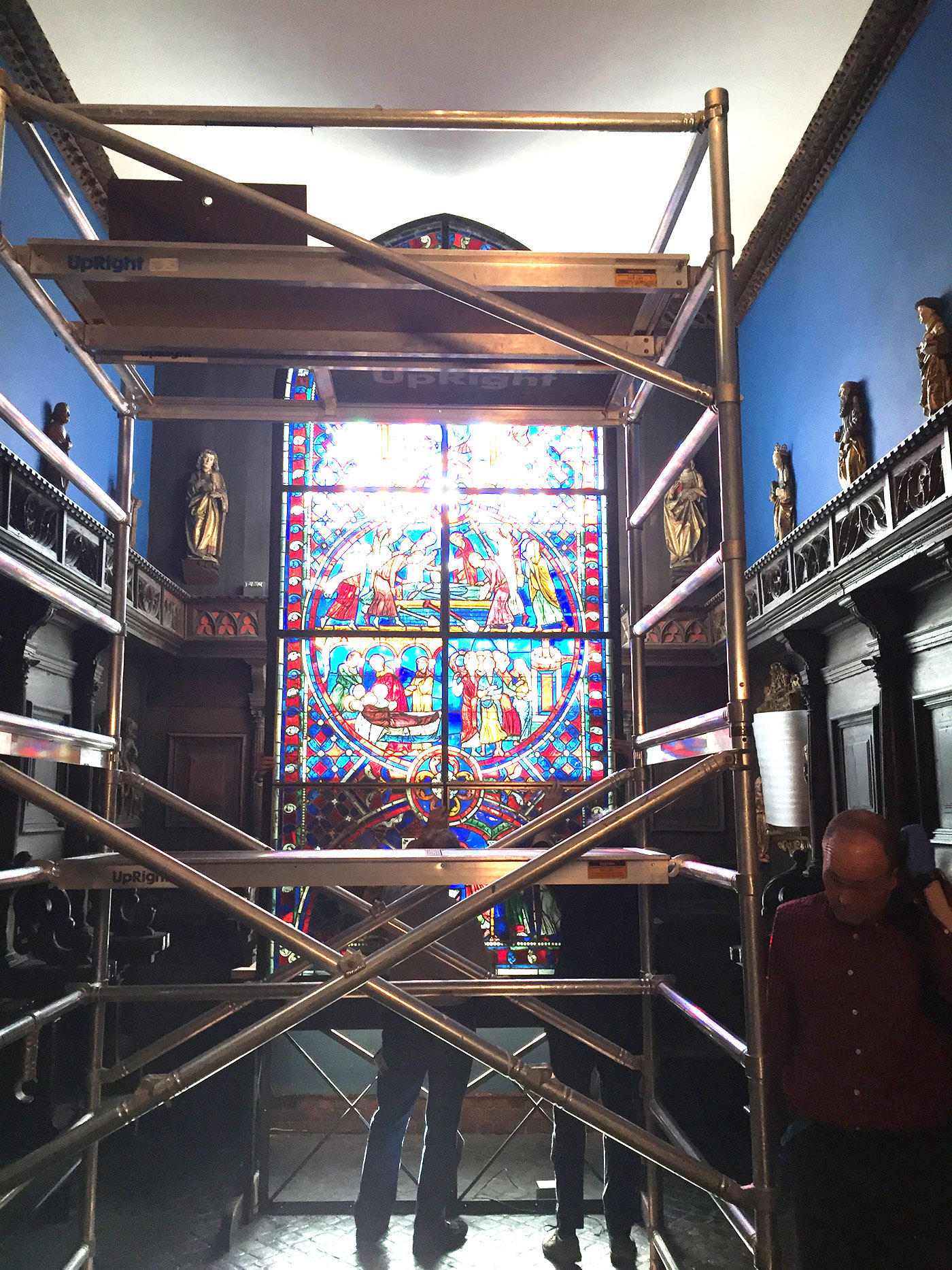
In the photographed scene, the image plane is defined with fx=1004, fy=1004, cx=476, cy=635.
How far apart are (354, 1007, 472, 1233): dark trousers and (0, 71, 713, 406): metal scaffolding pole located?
253cm

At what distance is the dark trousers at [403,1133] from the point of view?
3652 mm

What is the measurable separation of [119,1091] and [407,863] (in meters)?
4.16

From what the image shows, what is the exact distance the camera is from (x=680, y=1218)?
160 inches

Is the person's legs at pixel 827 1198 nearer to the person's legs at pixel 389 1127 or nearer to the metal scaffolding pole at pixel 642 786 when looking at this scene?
the metal scaffolding pole at pixel 642 786

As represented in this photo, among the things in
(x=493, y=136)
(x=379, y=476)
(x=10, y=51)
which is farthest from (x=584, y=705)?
(x=10, y=51)

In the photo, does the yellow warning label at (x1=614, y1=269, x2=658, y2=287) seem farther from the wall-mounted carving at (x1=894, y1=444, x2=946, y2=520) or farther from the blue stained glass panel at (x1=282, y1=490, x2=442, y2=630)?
the blue stained glass panel at (x1=282, y1=490, x2=442, y2=630)

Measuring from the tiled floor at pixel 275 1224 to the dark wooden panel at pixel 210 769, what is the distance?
289 cm

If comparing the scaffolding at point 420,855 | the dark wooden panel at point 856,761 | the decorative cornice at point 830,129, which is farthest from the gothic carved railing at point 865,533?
the scaffolding at point 420,855

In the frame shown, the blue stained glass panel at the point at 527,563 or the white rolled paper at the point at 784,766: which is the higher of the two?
the blue stained glass panel at the point at 527,563

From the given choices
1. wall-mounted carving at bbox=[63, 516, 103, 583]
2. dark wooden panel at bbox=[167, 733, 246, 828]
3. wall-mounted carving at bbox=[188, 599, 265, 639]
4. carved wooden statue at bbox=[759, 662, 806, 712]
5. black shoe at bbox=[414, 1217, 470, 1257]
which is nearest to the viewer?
black shoe at bbox=[414, 1217, 470, 1257]

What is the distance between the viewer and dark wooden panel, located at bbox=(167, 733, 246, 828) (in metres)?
7.85

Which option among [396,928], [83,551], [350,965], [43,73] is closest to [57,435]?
[83,551]

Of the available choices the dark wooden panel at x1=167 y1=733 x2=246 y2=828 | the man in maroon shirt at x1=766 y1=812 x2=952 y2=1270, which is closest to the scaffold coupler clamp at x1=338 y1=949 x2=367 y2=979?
the man in maroon shirt at x1=766 y1=812 x2=952 y2=1270

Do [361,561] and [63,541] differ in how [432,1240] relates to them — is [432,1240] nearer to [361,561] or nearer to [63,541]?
[63,541]
